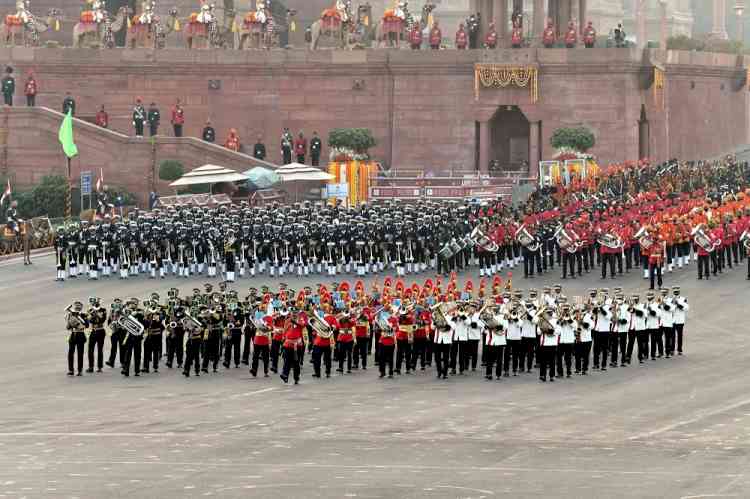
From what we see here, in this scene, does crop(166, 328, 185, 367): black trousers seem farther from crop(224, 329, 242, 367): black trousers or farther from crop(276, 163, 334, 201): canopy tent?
crop(276, 163, 334, 201): canopy tent

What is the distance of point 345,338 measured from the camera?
3638 centimetres

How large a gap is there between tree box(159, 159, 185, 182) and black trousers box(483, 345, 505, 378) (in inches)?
1331

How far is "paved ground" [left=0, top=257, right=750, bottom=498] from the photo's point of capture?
85.9 feet

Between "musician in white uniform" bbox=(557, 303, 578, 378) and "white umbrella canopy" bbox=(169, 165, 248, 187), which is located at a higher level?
"white umbrella canopy" bbox=(169, 165, 248, 187)

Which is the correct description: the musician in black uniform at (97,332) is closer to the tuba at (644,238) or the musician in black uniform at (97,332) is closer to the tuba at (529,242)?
the tuba at (529,242)

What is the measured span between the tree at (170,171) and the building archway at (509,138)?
42.9 feet

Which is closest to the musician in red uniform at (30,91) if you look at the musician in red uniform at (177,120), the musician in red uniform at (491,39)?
the musician in red uniform at (177,120)

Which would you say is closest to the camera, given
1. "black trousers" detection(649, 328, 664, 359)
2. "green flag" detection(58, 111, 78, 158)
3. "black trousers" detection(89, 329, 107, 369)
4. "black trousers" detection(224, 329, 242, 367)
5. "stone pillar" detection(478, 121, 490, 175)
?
"black trousers" detection(89, 329, 107, 369)

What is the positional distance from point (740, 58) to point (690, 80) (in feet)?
20.9

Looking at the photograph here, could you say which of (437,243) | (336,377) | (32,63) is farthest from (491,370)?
(32,63)

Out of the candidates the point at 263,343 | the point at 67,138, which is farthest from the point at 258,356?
the point at 67,138

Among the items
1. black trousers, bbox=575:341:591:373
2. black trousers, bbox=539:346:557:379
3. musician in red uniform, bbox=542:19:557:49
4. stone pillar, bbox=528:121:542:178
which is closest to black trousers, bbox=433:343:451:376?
black trousers, bbox=539:346:557:379

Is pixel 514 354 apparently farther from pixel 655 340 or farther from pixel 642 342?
pixel 655 340

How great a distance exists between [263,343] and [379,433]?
6.29m
